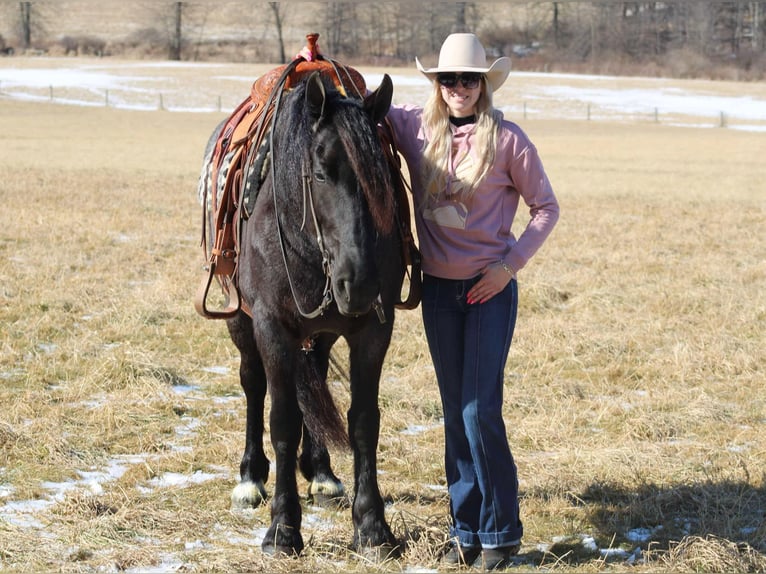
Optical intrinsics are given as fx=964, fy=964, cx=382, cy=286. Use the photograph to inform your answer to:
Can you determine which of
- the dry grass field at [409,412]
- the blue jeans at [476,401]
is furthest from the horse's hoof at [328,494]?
the blue jeans at [476,401]

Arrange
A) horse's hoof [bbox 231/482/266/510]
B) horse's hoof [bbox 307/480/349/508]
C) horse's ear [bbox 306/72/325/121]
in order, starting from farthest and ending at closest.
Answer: horse's hoof [bbox 307/480/349/508] → horse's hoof [bbox 231/482/266/510] → horse's ear [bbox 306/72/325/121]

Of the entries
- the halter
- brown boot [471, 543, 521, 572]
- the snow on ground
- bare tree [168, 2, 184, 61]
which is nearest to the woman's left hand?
the halter

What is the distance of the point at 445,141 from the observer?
3742 millimetres

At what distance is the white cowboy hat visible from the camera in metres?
3.67

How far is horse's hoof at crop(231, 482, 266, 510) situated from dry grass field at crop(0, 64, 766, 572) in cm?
7

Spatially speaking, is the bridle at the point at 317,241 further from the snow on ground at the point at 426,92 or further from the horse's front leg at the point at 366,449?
the snow on ground at the point at 426,92

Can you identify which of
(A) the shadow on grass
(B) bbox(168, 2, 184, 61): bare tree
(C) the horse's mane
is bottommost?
(A) the shadow on grass

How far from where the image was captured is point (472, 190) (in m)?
3.71

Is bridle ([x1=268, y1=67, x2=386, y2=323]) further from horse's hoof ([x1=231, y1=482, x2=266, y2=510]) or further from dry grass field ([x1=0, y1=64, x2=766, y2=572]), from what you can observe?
horse's hoof ([x1=231, y1=482, x2=266, y2=510])

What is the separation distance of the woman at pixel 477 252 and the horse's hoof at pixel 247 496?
106 centimetres

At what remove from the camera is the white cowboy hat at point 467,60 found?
12.0 feet

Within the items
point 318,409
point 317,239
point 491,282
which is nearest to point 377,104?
point 317,239

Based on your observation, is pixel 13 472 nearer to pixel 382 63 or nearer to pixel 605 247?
pixel 605 247

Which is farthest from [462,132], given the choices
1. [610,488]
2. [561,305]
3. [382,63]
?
[382,63]
